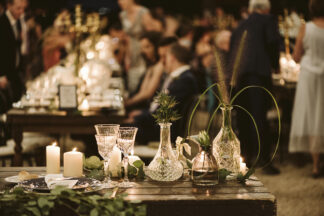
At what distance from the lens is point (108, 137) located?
2.07 m

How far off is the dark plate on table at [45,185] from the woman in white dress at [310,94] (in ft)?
10.1

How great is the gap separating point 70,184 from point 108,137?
0.79 feet

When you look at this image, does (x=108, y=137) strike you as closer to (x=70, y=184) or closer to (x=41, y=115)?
(x=70, y=184)

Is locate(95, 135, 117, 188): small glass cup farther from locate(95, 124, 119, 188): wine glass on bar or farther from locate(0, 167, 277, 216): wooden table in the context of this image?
locate(0, 167, 277, 216): wooden table

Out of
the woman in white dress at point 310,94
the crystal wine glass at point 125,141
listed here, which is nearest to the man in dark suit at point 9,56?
the woman in white dress at point 310,94

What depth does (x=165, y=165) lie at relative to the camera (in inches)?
84.1

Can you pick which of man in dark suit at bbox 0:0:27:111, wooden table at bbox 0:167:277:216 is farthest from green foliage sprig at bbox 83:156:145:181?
man in dark suit at bbox 0:0:27:111

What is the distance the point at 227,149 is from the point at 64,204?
0.78 metres

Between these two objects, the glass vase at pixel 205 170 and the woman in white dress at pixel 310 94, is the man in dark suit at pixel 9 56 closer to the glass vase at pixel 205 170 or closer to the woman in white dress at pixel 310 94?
the woman in white dress at pixel 310 94

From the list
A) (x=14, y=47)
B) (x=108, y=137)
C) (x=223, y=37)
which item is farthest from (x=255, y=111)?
(x=108, y=137)

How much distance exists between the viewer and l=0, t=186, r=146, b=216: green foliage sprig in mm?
1702

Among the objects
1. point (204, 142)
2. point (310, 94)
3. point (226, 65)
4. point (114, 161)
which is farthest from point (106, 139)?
point (226, 65)

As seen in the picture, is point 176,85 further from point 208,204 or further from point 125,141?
point 208,204

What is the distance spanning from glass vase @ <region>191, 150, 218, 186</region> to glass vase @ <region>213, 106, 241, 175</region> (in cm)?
19
